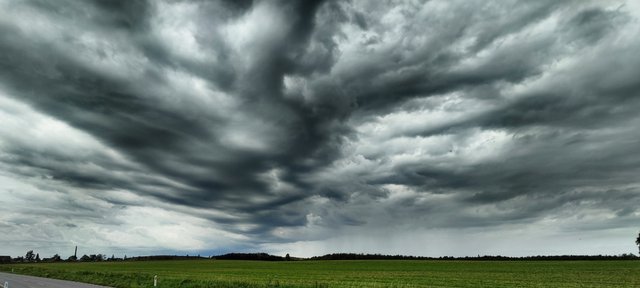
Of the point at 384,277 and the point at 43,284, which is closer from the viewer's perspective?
the point at 43,284

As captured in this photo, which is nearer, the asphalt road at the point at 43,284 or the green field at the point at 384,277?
the asphalt road at the point at 43,284

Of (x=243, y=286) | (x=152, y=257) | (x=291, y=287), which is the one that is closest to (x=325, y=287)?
(x=291, y=287)

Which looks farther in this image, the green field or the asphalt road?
the green field

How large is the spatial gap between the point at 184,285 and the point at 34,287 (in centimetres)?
1325

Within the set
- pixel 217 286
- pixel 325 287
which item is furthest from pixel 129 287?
pixel 325 287

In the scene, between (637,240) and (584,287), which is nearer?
(584,287)

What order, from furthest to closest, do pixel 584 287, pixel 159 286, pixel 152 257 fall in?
pixel 152 257
pixel 584 287
pixel 159 286

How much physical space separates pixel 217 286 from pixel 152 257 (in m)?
183

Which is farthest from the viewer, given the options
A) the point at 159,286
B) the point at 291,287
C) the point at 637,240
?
the point at 637,240

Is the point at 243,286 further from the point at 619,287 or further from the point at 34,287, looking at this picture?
the point at 619,287

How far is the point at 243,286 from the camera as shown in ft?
100

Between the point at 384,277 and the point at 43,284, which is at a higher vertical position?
the point at 43,284

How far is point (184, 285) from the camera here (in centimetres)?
3409

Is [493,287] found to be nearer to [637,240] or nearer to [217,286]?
[217,286]
